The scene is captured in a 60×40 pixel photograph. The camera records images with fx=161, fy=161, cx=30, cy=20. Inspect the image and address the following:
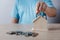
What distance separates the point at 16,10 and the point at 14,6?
0.09m

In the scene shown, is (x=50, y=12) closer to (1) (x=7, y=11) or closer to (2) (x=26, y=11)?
(2) (x=26, y=11)

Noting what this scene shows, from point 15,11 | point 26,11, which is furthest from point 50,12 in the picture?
point 15,11

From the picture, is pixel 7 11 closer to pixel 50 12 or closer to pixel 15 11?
pixel 15 11

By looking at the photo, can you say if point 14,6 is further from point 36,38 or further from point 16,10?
point 36,38

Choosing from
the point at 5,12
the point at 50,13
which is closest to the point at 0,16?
the point at 5,12

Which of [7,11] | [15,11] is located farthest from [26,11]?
[7,11]

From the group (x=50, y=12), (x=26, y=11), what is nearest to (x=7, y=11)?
(x=26, y=11)

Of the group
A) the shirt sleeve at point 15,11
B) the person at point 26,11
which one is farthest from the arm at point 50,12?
the shirt sleeve at point 15,11

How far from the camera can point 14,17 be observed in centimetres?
232

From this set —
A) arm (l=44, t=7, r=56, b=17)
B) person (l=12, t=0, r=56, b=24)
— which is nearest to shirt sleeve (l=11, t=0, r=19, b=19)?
person (l=12, t=0, r=56, b=24)

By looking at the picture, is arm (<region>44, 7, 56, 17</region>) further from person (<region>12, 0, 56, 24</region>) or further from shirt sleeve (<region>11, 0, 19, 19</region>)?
shirt sleeve (<region>11, 0, 19, 19</region>)

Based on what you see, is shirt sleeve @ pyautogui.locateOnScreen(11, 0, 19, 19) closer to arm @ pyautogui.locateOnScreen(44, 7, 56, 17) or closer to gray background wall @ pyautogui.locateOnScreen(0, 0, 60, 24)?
gray background wall @ pyautogui.locateOnScreen(0, 0, 60, 24)

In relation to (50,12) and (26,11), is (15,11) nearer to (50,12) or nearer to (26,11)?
(26,11)

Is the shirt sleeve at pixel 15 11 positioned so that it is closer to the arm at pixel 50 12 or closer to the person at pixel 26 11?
the person at pixel 26 11
